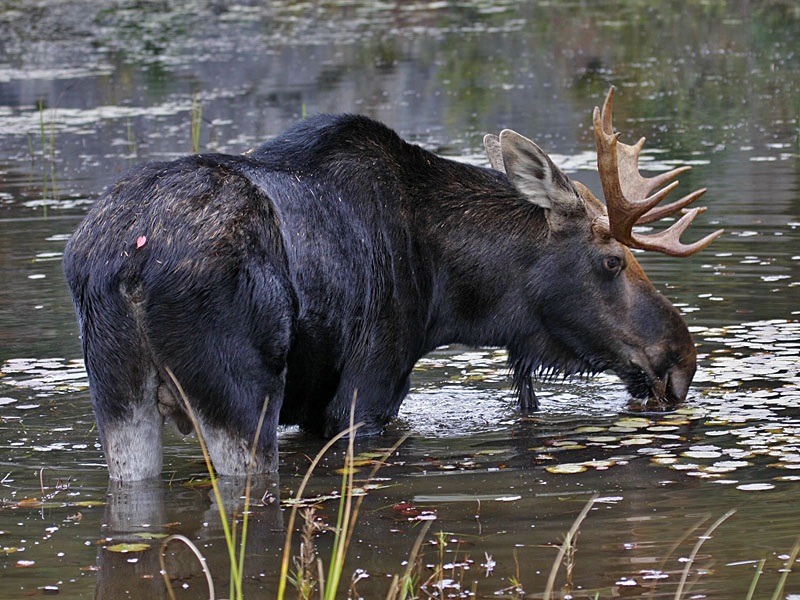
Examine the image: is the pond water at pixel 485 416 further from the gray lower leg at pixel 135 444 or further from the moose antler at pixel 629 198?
the moose antler at pixel 629 198

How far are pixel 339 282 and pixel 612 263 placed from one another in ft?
4.55

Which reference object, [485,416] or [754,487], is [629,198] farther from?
[754,487]

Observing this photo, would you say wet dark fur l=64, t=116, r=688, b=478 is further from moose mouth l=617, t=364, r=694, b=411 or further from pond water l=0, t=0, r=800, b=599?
pond water l=0, t=0, r=800, b=599

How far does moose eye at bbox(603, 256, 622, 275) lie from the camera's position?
21.0 ft

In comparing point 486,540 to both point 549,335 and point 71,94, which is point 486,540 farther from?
point 71,94

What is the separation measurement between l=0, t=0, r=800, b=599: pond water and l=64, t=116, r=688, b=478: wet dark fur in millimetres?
378

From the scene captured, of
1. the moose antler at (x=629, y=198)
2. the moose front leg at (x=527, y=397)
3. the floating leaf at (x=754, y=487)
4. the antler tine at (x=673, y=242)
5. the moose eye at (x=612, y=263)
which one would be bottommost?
the moose front leg at (x=527, y=397)

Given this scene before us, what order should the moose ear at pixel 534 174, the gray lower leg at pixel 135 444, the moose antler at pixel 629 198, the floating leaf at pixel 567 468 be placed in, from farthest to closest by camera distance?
the moose antler at pixel 629 198
the moose ear at pixel 534 174
the floating leaf at pixel 567 468
the gray lower leg at pixel 135 444

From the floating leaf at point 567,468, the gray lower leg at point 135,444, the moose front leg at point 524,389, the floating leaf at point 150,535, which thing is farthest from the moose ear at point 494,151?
the floating leaf at point 150,535

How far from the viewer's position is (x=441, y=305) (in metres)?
6.38

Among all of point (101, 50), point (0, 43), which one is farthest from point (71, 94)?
point (0, 43)

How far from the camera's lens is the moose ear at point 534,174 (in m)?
6.08

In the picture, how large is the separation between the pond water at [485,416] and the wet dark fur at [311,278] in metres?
0.38

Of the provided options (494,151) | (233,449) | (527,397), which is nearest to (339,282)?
(233,449)
